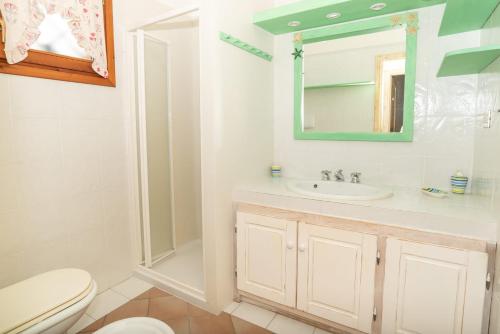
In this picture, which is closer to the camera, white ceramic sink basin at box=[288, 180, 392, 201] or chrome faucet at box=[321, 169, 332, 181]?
white ceramic sink basin at box=[288, 180, 392, 201]

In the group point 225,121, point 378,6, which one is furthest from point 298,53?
point 225,121

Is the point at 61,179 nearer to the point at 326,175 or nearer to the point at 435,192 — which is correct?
the point at 326,175

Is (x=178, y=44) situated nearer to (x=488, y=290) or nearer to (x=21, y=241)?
(x=21, y=241)

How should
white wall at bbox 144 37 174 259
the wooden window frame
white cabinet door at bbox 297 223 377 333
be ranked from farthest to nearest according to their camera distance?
white wall at bbox 144 37 174 259
the wooden window frame
white cabinet door at bbox 297 223 377 333

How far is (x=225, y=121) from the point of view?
1.80 metres

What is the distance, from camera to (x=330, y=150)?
2.15 metres

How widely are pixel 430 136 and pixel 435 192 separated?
1.19 ft

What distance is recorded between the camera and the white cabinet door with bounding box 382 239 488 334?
128 cm

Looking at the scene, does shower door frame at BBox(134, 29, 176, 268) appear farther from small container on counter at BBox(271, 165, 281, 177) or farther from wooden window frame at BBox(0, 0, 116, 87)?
small container on counter at BBox(271, 165, 281, 177)

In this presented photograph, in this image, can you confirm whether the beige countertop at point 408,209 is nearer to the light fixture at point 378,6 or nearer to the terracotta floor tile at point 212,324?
the terracotta floor tile at point 212,324

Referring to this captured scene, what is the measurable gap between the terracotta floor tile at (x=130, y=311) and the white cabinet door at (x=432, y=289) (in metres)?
1.46

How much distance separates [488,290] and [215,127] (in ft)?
4.95

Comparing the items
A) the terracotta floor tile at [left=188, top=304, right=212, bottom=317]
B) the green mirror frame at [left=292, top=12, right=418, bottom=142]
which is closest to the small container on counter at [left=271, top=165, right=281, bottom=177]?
the green mirror frame at [left=292, top=12, right=418, bottom=142]

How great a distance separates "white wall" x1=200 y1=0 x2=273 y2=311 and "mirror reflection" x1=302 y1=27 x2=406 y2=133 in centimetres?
38
